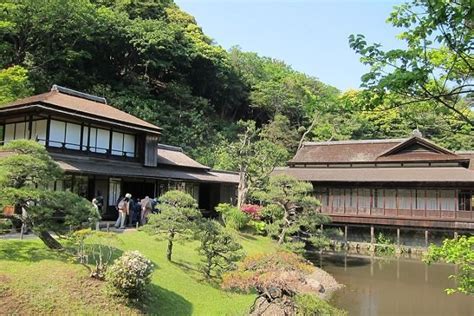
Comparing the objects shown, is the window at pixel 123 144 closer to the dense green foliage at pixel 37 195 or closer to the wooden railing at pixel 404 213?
the dense green foliage at pixel 37 195

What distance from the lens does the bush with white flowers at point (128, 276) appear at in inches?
397

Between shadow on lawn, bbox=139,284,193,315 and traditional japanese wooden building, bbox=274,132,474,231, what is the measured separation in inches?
752

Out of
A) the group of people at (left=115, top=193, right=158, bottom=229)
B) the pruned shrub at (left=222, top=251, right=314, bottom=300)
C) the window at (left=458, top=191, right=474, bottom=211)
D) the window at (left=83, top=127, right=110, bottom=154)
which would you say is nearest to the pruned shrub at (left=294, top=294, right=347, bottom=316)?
the pruned shrub at (left=222, top=251, right=314, bottom=300)

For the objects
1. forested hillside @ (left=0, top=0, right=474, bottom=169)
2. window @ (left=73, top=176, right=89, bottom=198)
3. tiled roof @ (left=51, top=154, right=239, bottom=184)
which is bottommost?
window @ (left=73, top=176, right=89, bottom=198)

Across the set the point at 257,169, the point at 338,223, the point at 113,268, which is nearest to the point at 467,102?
the point at 113,268

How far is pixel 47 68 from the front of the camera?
35.2 metres

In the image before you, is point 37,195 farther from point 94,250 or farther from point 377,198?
point 377,198

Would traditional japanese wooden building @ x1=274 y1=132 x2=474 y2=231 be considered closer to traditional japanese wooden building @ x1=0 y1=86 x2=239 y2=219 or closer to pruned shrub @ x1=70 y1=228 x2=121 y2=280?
traditional japanese wooden building @ x1=0 y1=86 x2=239 y2=219

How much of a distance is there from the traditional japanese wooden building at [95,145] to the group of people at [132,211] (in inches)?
66.0

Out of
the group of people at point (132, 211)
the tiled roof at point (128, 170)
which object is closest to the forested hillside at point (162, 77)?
the tiled roof at point (128, 170)

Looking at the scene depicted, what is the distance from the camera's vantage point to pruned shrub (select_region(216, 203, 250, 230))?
921 inches

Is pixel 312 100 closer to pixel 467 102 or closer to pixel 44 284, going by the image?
pixel 467 102

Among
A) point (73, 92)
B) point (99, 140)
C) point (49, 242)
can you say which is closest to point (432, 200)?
point (99, 140)

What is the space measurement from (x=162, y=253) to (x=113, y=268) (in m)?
4.85
